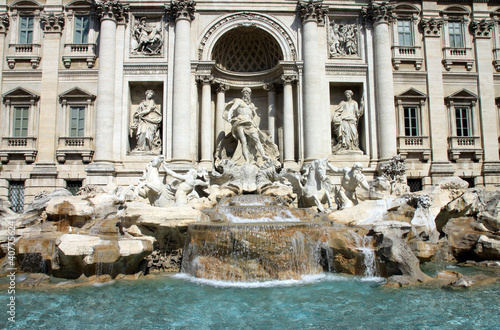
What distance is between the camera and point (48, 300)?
29.5ft

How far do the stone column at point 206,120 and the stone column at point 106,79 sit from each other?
4.36 metres

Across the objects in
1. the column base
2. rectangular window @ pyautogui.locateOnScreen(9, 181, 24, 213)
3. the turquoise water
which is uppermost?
the column base

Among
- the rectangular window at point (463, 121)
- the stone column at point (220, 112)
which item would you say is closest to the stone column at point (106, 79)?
the stone column at point (220, 112)

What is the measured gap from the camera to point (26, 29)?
20062mm

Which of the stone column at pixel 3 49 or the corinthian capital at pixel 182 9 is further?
the stone column at pixel 3 49

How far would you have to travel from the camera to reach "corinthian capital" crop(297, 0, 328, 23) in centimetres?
1903

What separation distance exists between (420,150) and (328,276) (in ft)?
36.4

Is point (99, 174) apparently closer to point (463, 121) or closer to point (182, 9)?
point (182, 9)

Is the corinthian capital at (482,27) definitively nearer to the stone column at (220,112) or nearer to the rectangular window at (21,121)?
the stone column at (220,112)

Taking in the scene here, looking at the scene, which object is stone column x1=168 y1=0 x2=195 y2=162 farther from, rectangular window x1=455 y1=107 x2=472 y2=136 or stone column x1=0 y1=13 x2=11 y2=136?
rectangular window x1=455 y1=107 x2=472 y2=136

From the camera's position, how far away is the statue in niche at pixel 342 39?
64.8 ft

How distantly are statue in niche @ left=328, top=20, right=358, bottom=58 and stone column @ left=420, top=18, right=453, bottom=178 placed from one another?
3.76m

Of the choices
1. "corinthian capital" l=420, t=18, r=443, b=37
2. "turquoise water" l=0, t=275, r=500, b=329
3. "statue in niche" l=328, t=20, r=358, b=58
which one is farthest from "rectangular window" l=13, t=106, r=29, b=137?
"corinthian capital" l=420, t=18, r=443, b=37

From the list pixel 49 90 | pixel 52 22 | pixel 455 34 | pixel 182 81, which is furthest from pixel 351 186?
pixel 52 22
